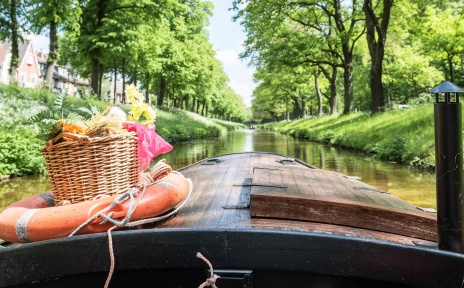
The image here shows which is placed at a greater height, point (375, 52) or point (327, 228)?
point (375, 52)

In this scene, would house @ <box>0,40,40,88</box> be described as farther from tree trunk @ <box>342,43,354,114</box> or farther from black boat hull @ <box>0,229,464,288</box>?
black boat hull @ <box>0,229,464,288</box>

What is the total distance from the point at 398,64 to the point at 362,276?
3612 cm

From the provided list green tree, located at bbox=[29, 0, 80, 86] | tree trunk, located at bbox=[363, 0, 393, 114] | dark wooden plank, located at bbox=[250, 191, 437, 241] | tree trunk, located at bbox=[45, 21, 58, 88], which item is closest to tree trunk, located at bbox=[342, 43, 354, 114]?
tree trunk, located at bbox=[363, 0, 393, 114]

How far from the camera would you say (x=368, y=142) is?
13773 mm

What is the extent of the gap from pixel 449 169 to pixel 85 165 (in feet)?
4.96

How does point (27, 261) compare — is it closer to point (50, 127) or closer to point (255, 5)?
point (50, 127)

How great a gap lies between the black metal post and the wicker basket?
136cm

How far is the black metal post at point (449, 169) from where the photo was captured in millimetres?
1536

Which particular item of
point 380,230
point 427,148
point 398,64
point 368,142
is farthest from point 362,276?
point 398,64

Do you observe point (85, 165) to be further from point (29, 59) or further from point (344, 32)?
point (29, 59)

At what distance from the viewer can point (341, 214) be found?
2.00 meters

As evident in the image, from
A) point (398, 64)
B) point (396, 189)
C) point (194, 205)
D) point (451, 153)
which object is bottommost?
point (396, 189)

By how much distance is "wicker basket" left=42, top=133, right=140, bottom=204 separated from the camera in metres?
1.85

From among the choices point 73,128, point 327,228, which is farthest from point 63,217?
point 327,228
